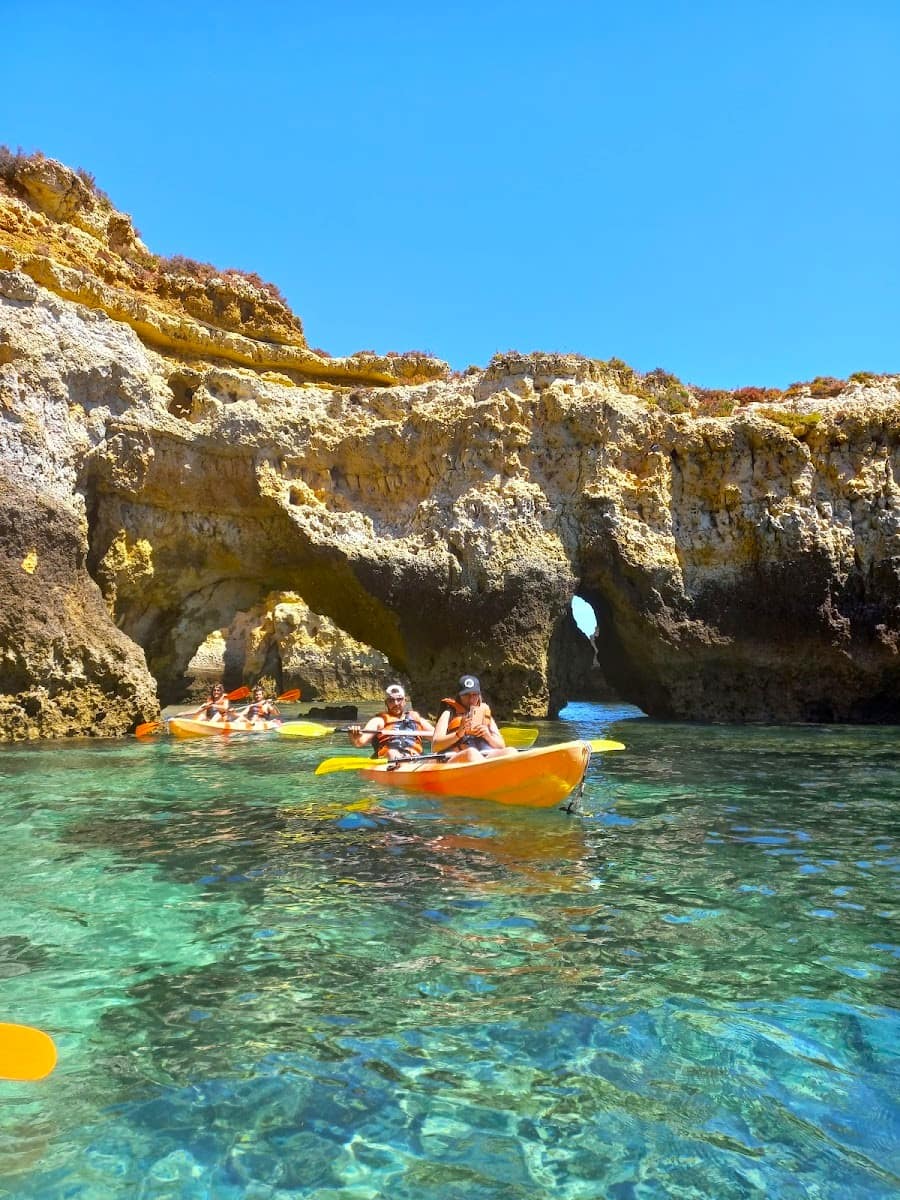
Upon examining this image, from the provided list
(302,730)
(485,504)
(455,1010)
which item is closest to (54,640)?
(302,730)

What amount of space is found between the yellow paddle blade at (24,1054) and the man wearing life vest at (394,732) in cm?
737

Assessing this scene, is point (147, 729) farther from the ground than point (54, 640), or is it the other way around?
point (54, 640)

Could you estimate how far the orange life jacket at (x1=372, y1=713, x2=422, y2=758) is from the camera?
1066cm

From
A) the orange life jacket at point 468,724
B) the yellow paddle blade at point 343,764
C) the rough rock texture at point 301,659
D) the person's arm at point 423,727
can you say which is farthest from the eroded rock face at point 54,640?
the rough rock texture at point 301,659

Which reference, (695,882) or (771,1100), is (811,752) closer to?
(695,882)

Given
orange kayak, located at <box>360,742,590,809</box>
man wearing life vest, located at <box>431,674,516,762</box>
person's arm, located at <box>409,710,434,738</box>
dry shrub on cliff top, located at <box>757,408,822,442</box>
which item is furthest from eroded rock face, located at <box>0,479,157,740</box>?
dry shrub on cliff top, located at <box>757,408,822,442</box>

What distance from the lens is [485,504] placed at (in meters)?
18.9

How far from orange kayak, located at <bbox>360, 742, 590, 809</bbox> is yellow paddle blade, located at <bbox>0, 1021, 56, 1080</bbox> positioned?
5501mm

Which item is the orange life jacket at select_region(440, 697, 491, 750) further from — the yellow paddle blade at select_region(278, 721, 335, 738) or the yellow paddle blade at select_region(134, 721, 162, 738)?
the yellow paddle blade at select_region(134, 721, 162, 738)

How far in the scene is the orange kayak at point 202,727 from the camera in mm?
16406

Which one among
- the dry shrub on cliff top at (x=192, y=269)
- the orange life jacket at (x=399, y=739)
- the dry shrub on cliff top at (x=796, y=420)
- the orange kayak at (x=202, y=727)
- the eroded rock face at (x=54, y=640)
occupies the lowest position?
the orange kayak at (x=202, y=727)

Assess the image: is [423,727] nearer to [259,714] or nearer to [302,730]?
[302,730]

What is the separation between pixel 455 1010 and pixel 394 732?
722 centimetres

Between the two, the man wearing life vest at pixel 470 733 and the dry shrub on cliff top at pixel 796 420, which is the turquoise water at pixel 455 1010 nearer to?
the man wearing life vest at pixel 470 733
